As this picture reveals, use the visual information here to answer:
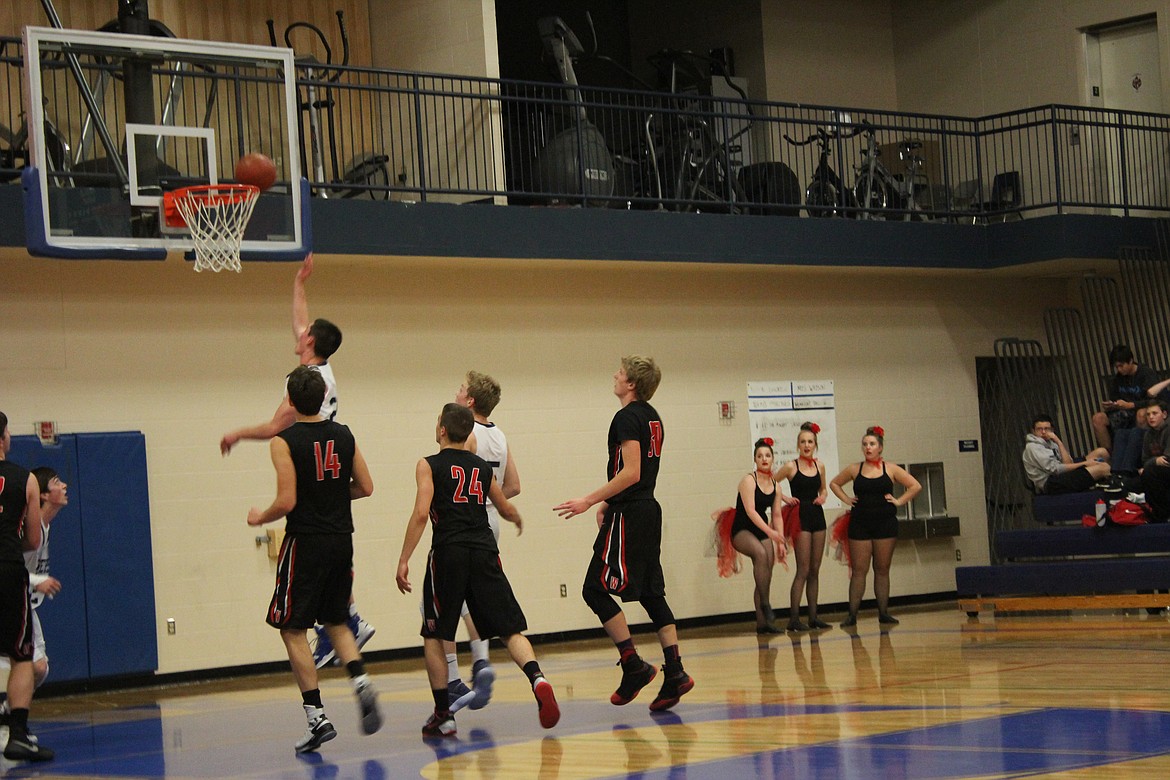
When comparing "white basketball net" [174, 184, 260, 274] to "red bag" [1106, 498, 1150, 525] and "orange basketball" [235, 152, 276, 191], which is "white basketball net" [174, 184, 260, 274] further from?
"red bag" [1106, 498, 1150, 525]

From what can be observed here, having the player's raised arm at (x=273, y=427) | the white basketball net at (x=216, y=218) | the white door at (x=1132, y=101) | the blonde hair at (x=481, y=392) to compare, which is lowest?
the player's raised arm at (x=273, y=427)

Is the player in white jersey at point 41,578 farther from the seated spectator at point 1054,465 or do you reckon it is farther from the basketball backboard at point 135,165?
the seated spectator at point 1054,465

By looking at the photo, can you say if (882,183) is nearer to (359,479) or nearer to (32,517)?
(359,479)

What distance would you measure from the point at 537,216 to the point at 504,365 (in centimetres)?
149

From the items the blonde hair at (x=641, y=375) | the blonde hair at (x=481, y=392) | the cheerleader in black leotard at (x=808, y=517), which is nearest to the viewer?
the blonde hair at (x=641, y=375)

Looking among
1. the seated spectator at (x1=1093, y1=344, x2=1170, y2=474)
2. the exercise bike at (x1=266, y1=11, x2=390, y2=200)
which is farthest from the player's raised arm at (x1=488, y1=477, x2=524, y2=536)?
the seated spectator at (x1=1093, y1=344, x2=1170, y2=474)

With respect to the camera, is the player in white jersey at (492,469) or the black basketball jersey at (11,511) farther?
the player in white jersey at (492,469)

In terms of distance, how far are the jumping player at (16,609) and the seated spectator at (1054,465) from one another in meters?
10.1

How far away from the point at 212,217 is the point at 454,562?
11.6 feet

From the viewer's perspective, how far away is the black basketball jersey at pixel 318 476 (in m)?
7.31

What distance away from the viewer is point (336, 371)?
13.4m

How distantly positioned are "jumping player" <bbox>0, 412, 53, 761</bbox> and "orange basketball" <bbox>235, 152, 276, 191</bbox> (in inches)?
110

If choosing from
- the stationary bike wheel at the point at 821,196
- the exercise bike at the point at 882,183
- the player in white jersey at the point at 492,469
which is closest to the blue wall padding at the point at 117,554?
the player in white jersey at the point at 492,469

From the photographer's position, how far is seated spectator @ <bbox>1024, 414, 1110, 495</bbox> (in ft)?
47.5
